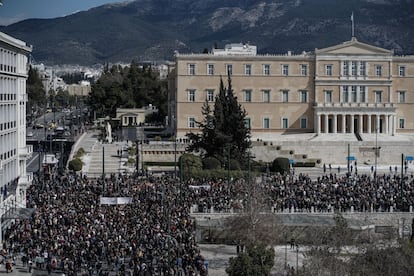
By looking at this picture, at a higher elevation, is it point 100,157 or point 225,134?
point 225,134

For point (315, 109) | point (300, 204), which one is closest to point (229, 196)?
point (300, 204)

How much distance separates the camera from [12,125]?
43.9 meters

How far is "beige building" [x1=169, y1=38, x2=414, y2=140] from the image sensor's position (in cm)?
7131

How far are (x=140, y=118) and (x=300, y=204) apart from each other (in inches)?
2106

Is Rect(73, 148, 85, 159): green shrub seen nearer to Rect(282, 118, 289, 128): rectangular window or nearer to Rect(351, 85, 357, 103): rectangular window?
Rect(282, 118, 289, 128): rectangular window

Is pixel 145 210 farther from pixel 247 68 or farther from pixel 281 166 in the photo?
pixel 247 68

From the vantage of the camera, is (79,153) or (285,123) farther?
(285,123)

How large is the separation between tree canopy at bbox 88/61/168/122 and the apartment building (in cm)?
4757

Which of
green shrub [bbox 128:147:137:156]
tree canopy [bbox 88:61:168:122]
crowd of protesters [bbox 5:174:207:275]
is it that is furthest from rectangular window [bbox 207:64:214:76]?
crowd of protesters [bbox 5:174:207:275]

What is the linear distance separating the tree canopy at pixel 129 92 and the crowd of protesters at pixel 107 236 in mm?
53558

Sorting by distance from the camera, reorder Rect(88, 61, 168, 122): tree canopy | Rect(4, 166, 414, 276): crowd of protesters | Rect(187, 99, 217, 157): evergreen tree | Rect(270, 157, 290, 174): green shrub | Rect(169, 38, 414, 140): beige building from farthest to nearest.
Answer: Rect(88, 61, 168, 122): tree canopy < Rect(169, 38, 414, 140): beige building < Rect(187, 99, 217, 157): evergreen tree < Rect(270, 157, 290, 174): green shrub < Rect(4, 166, 414, 276): crowd of protesters

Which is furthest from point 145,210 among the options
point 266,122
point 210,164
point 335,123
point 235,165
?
point 335,123

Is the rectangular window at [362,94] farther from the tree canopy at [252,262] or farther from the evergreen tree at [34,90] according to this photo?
the evergreen tree at [34,90]

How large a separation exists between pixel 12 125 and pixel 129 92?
54.9 meters
